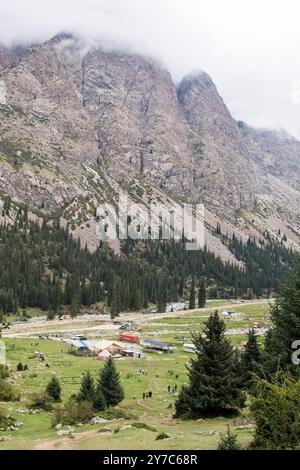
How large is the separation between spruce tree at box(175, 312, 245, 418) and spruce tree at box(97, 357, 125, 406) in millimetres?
8663

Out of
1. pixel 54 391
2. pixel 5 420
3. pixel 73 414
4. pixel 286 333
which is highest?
pixel 286 333

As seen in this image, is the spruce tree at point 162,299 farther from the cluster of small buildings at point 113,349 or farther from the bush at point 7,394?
the bush at point 7,394

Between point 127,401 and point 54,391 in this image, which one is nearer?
point 54,391

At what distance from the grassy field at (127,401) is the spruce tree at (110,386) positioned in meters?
2.11

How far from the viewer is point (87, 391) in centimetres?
4462

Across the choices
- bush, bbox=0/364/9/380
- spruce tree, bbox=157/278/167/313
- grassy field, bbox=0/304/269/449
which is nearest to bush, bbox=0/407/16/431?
grassy field, bbox=0/304/269/449

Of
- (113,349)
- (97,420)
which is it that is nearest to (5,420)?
(97,420)

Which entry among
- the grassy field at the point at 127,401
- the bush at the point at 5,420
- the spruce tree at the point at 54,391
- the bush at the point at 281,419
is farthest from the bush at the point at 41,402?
the bush at the point at 281,419

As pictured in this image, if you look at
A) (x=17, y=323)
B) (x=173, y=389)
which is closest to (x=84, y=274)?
(x=17, y=323)

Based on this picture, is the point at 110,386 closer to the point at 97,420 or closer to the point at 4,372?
the point at 97,420

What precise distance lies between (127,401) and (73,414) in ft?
52.7

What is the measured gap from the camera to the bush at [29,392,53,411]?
47812 millimetres

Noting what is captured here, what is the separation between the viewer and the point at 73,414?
3897 centimetres
